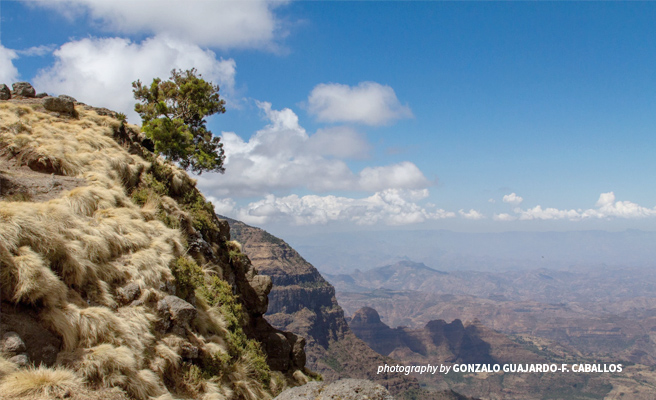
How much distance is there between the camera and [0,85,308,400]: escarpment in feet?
25.7

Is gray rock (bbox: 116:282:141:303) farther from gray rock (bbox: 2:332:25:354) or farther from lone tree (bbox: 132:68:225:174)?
lone tree (bbox: 132:68:225:174)

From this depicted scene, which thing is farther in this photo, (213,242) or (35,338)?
(213,242)

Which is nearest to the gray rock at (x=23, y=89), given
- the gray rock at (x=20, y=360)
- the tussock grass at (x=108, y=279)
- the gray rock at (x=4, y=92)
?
the gray rock at (x=4, y=92)

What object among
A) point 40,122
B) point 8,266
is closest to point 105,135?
point 40,122

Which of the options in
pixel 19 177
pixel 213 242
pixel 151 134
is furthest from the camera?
pixel 151 134

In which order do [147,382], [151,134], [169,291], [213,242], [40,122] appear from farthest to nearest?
[151,134], [213,242], [40,122], [169,291], [147,382]

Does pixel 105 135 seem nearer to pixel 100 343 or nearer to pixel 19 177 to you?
pixel 19 177

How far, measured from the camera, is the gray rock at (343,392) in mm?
8977

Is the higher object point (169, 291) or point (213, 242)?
point (213, 242)

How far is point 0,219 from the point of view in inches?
349

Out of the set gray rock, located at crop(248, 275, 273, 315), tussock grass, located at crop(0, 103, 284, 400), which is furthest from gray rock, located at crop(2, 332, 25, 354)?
gray rock, located at crop(248, 275, 273, 315)

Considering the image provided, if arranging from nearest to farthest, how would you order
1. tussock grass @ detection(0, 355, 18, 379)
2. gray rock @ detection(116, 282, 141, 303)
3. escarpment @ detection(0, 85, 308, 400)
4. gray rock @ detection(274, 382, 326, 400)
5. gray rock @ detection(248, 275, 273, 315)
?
tussock grass @ detection(0, 355, 18, 379) < escarpment @ detection(0, 85, 308, 400) < gray rock @ detection(274, 382, 326, 400) < gray rock @ detection(116, 282, 141, 303) < gray rock @ detection(248, 275, 273, 315)

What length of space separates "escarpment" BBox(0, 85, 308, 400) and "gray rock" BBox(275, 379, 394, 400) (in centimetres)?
245

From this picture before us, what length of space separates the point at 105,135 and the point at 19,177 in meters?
8.47
